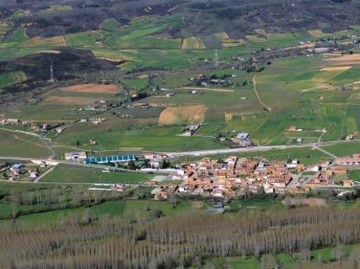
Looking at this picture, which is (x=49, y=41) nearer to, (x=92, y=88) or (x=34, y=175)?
(x=92, y=88)

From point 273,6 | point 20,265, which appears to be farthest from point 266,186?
point 273,6

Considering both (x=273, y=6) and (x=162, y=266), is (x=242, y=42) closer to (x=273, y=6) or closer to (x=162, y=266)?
(x=273, y=6)

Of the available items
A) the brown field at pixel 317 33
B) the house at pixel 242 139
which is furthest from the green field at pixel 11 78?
the brown field at pixel 317 33

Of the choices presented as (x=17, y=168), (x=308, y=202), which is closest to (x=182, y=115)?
(x=17, y=168)

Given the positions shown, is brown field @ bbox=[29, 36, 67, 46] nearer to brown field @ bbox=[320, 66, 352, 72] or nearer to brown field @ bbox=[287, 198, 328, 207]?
brown field @ bbox=[320, 66, 352, 72]

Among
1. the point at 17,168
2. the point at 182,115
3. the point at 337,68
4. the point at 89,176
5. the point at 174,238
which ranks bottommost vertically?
the point at 337,68

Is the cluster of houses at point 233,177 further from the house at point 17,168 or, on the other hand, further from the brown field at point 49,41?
the brown field at point 49,41
